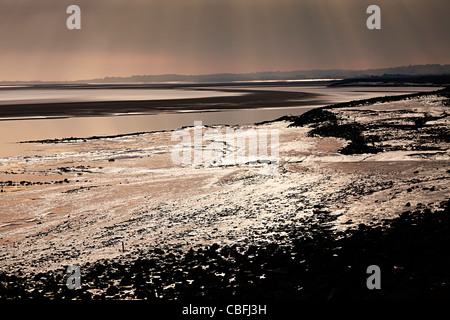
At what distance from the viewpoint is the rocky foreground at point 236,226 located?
9.45m

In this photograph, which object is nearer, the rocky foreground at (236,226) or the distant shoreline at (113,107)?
the rocky foreground at (236,226)

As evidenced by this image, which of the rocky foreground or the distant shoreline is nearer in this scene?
→ the rocky foreground

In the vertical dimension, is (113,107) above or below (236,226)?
above

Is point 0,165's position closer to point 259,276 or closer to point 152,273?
point 152,273

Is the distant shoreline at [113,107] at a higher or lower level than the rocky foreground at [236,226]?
higher

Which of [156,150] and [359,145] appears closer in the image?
[359,145]

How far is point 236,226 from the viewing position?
541 inches

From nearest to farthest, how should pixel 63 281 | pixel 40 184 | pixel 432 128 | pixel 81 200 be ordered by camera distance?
pixel 63 281
pixel 81 200
pixel 40 184
pixel 432 128

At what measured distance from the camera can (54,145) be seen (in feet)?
106

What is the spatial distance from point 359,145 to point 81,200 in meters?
14.9

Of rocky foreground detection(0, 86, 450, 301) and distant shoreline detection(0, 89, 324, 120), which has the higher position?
distant shoreline detection(0, 89, 324, 120)

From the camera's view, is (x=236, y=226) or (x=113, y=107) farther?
(x=113, y=107)

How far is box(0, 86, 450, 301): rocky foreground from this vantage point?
9.45m

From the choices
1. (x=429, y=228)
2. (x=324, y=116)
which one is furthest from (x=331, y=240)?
(x=324, y=116)
